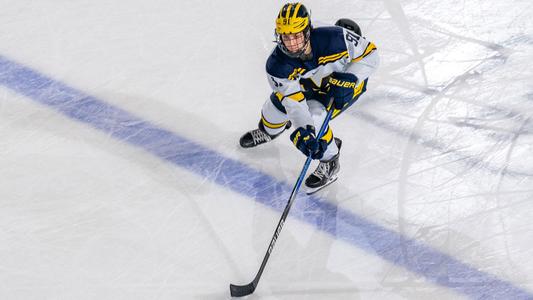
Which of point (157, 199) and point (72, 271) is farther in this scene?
point (157, 199)

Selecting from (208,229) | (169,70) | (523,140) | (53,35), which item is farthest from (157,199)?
(523,140)

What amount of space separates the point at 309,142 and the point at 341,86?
0.33 m

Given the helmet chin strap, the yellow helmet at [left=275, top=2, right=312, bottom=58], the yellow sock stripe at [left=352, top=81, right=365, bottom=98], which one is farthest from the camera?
the yellow sock stripe at [left=352, top=81, right=365, bottom=98]

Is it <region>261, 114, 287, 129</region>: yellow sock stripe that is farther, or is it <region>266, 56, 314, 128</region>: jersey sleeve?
<region>261, 114, 287, 129</region>: yellow sock stripe

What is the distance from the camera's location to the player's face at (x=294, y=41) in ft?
11.0

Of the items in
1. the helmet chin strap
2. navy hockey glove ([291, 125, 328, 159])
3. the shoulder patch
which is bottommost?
navy hockey glove ([291, 125, 328, 159])

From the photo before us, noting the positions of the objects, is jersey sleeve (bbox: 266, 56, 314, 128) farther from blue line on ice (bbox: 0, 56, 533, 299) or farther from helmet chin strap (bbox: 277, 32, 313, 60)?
blue line on ice (bbox: 0, 56, 533, 299)

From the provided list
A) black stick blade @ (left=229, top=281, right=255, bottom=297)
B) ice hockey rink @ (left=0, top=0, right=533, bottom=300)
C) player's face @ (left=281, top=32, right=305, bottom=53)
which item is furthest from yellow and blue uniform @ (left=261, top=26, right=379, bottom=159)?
black stick blade @ (left=229, top=281, right=255, bottom=297)

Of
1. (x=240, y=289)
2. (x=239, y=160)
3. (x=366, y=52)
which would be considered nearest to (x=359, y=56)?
(x=366, y=52)

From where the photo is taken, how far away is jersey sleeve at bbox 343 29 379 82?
362 cm

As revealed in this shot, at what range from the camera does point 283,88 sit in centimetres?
354

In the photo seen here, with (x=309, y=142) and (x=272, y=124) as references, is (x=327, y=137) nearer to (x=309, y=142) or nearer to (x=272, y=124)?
(x=309, y=142)

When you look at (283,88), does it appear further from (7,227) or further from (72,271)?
(7,227)

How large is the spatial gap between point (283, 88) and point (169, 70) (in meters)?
1.29
